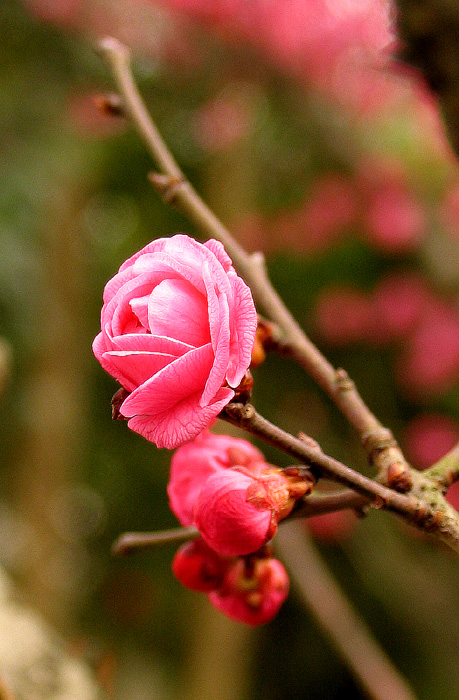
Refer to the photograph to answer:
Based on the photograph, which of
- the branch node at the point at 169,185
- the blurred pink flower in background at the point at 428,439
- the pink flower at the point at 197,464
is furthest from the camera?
the blurred pink flower in background at the point at 428,439

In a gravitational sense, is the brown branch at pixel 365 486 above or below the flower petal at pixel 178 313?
below

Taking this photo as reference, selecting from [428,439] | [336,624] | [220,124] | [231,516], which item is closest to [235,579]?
[231,516]

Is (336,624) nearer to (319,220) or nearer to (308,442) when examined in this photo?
(308,442)

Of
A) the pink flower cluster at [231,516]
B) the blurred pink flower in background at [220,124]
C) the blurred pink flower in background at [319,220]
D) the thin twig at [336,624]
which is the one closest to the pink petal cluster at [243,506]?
the pink flower cluster at [231,516]

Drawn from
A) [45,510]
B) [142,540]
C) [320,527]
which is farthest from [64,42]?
[142,540]

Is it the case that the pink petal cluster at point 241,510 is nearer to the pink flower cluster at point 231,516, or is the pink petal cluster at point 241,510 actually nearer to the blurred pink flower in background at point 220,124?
the pink flower cluster at point 231,516

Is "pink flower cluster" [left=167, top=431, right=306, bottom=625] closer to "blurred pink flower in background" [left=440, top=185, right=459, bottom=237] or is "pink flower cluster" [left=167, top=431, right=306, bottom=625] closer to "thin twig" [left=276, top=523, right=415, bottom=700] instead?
"thin twig" [left=276, top=523, right=415, bottom=700]

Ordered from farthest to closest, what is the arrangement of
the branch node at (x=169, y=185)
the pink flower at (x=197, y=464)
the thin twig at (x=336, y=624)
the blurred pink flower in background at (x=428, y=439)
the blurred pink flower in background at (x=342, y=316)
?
the blurred pink flower in background at (x=342, y=316), the blurred pink flower in background at (x=428, y=439), the thin twig at (x=336, y=624), the branch node at (x=169, y=185), the pink flower at (x=197, y=464)

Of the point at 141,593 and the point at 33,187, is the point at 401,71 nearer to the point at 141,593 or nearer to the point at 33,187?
the point at 33,187
